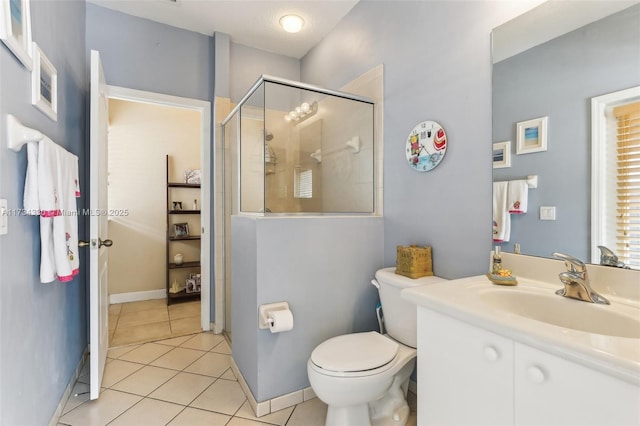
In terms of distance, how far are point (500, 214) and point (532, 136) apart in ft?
1.18

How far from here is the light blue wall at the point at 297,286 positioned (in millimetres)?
1708

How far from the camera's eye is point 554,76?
122 centimetres

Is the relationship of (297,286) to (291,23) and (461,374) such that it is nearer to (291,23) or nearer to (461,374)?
(461,374)

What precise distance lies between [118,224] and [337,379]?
351cm

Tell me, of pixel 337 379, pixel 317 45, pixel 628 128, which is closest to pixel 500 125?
pixel 628 128

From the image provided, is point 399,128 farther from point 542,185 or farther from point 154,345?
point 154,345

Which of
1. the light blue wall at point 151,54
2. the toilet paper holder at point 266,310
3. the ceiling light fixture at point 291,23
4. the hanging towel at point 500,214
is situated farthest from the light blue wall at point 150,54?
the hanging towel at point 500,214

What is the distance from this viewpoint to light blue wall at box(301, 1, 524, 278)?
1519 mm

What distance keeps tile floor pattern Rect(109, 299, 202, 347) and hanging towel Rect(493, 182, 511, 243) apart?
2.67 metres

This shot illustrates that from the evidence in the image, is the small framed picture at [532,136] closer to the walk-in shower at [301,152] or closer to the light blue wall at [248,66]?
the walk-in shower at [301,152]

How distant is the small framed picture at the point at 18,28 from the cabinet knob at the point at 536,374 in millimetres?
1882

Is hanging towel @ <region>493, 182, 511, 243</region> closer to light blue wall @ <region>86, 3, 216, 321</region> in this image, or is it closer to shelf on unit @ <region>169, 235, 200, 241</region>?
light blue wall @ <region>86, 3, 216, 321</region>

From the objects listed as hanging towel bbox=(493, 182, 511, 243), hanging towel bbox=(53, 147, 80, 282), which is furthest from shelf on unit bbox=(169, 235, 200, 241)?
hanging towel bbox=(493, 182, 511, 243)

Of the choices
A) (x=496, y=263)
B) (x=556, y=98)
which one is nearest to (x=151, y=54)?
(x=556, y=98)
